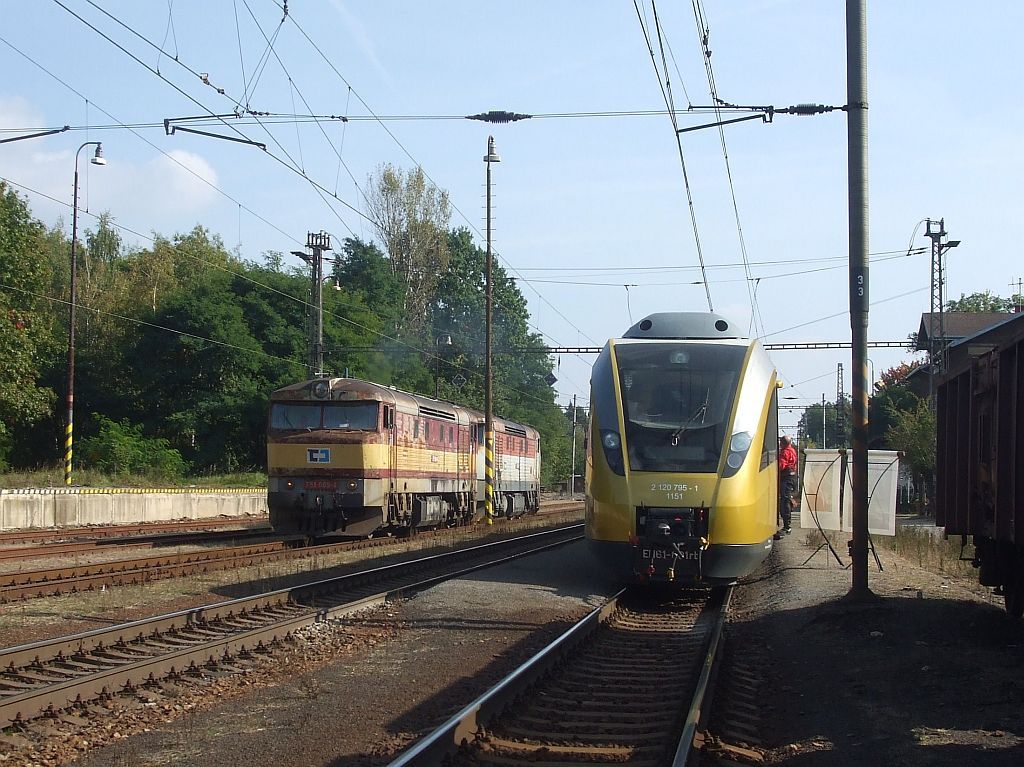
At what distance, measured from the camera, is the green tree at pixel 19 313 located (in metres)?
44.4

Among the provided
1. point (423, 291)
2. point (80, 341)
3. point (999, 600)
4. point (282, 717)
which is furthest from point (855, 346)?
point (80, 341)

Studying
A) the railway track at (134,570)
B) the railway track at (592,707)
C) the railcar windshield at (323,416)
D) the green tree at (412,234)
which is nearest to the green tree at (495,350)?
the green tree at (412,234)

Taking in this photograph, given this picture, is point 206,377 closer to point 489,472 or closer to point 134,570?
point 489,472

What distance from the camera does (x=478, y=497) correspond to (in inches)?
1340

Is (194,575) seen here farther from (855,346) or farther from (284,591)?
(855,346)

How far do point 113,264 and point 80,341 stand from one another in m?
15.9

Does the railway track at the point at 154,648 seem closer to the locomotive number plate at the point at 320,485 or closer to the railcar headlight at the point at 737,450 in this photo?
the railcar headlight at the point at 737,450

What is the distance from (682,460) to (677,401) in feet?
2.68

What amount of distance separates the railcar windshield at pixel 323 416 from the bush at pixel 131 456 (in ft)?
78.0

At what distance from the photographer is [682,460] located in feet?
43.7

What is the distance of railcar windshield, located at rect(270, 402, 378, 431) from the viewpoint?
22.8 m

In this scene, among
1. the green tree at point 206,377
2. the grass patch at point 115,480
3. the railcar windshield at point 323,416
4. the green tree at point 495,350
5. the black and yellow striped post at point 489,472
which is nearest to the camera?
the railcar windshield at point 323,416

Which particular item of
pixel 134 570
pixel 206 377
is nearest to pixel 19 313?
pixel 206 377

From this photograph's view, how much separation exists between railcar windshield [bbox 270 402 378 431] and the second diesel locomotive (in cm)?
938
